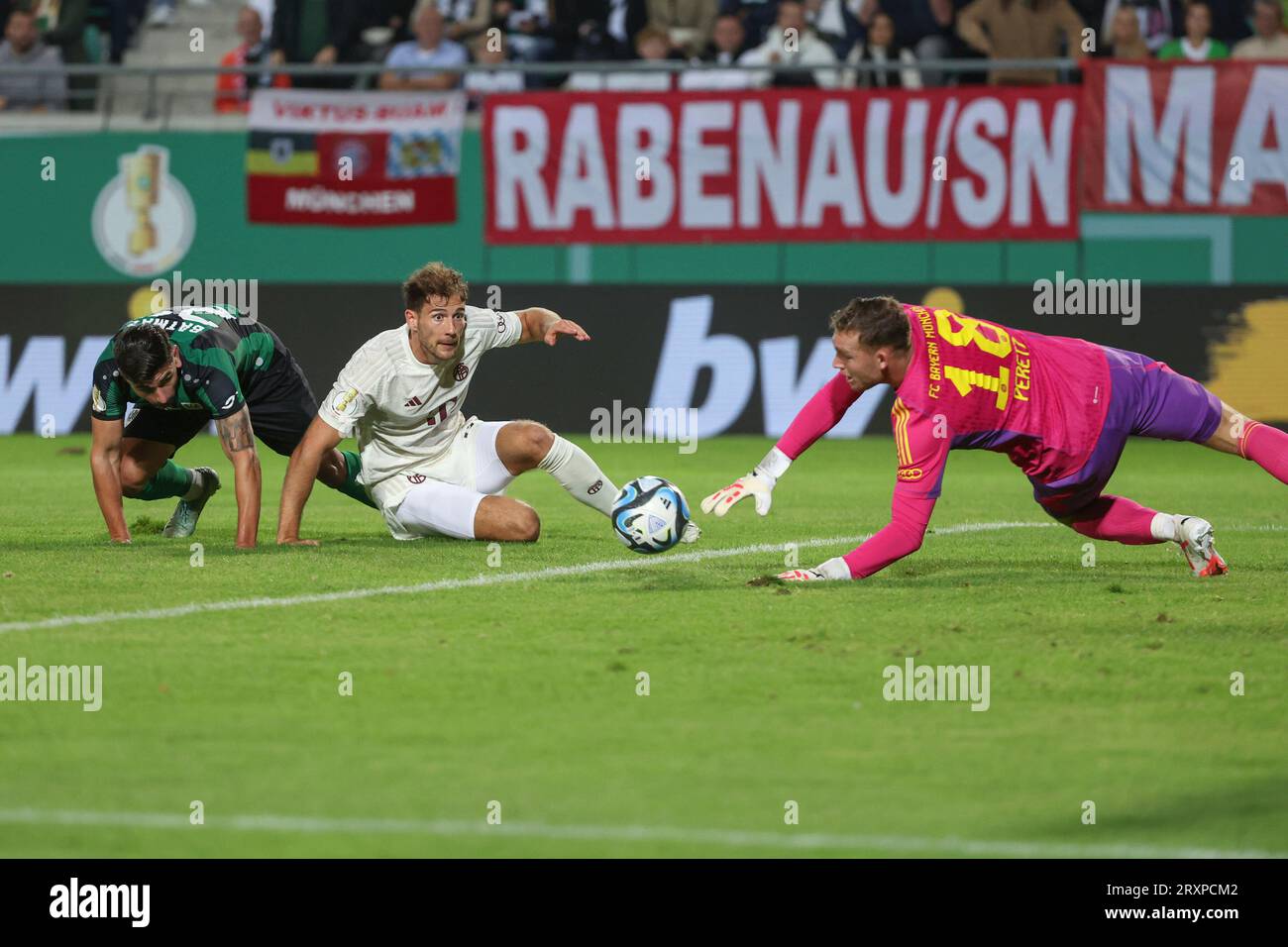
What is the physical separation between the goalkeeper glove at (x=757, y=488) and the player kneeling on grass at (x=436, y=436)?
1.72m

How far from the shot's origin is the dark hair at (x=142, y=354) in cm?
926

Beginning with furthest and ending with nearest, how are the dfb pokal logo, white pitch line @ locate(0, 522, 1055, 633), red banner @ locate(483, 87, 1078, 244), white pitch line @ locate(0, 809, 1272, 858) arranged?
1. the dfb pokal logo
2. red banner @ locate(483, 87, 1078, 244)
3. white pitch line @ locate(0, 522, 1055, 633)
4. white pitch line @ locate(0, 809, 1272, 858)

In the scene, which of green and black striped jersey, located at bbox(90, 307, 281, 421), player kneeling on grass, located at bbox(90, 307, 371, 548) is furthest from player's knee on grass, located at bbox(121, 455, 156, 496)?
green and black striped jersey, located at bbox(90, 307, 281, 421)

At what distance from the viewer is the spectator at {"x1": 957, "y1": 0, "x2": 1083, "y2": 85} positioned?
62.9 feet

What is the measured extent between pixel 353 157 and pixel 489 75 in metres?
1.82

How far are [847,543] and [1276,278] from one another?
1015 centimetres

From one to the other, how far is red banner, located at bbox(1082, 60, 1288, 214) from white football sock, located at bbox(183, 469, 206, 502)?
398 inches

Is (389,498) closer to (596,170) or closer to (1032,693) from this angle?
(1032,693)

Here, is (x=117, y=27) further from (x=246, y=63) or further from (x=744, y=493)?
(x=744, y=493)

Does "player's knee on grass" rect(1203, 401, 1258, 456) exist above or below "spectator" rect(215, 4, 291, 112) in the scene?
below

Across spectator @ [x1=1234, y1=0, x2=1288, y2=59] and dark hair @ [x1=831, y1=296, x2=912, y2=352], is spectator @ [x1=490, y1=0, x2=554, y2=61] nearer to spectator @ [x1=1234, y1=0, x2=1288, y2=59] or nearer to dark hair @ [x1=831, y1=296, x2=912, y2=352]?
spectator @ [x1=1234, y1=0, x2=1288, y2=59]

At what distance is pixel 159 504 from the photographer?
12.9m

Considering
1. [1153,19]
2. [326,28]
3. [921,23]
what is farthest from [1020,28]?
[326,28]

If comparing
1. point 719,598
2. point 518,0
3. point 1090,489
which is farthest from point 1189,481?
point 518,0
